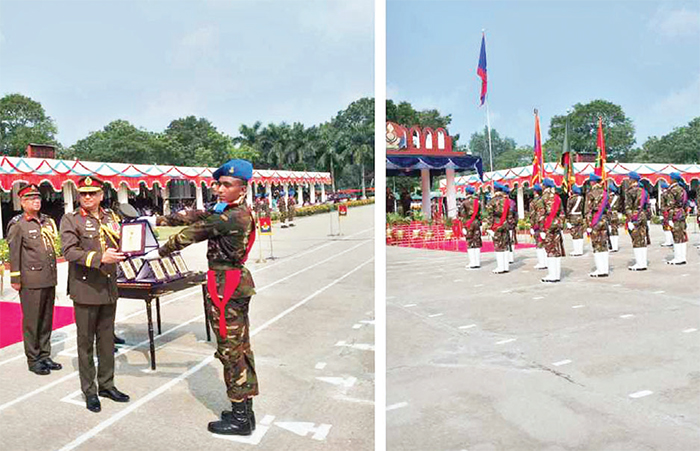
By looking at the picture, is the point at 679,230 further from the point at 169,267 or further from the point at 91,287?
the point at 91,287

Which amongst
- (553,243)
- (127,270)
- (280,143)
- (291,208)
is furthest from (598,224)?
(127,270)

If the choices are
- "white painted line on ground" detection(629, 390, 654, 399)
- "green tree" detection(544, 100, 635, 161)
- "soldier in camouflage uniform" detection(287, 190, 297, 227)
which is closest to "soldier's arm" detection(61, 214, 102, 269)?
"white painted line on ground" detection(629, 390, 654, 399)

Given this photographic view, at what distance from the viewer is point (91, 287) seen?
9.19 ft

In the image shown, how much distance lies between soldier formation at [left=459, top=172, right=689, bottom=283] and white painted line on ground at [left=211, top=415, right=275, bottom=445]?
489cm

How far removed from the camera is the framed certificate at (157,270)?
3.23 meters

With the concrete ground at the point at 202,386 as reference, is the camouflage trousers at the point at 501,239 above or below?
above

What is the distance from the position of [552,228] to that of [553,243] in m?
0.23

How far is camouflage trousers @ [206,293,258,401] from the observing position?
2.48 m

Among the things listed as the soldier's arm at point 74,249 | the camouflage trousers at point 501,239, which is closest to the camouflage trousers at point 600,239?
the camouflage trousers at point 501,239

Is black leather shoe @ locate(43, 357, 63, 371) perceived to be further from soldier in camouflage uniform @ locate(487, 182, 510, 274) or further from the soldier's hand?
soldier in camouflage uniform @ locate(487, 182, 510, 274)

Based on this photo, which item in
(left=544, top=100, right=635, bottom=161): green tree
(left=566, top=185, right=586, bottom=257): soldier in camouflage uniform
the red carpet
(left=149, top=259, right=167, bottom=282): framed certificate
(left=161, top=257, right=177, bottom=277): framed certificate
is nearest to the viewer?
(left=149, top=259, right=167, bottom=282): framed certificate

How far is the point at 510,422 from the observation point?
2559 millimetres

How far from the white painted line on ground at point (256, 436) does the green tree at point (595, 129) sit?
144ft

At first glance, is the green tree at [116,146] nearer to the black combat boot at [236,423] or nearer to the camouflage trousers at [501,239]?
the black combat boot at [236,423]
